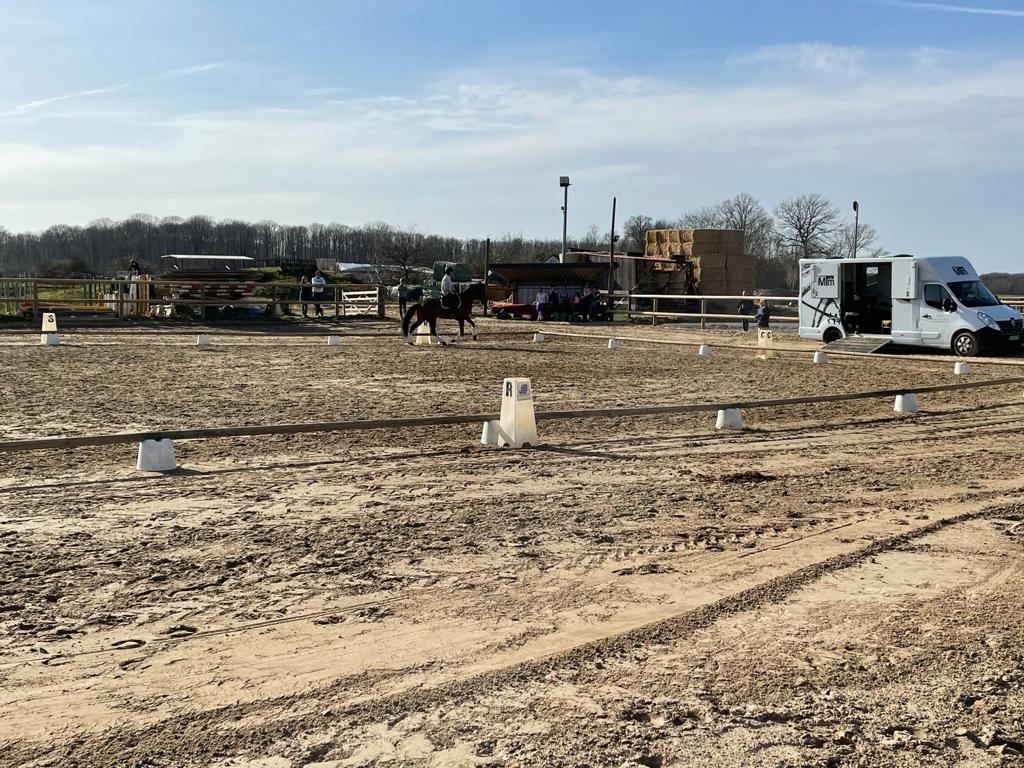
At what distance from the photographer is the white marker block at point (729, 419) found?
11016mm

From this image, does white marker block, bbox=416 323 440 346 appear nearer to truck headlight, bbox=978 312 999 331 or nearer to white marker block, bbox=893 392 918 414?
truck headlight, bbox=978 312 999 331

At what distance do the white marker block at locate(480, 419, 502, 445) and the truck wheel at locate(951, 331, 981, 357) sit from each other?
15362 mm

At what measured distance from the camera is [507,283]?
39.1 m

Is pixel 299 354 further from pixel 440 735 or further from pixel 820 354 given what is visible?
pixel 440 735

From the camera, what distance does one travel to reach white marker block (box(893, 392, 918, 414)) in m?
12.5

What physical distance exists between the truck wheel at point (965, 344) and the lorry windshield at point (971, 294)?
2.38ft

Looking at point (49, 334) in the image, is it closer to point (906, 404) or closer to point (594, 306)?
point (906, 404)

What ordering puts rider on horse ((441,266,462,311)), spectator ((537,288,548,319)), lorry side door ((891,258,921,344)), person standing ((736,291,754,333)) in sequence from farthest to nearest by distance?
spectator ((537,288,548,319))
person standing ((736,291,754,333))
rider on horse ((441,266,462,311))
lorry side door ((891,258,921,344))

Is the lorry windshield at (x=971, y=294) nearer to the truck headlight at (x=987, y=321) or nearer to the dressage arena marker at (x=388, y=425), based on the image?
the truck headlight at (x=987, y=321)

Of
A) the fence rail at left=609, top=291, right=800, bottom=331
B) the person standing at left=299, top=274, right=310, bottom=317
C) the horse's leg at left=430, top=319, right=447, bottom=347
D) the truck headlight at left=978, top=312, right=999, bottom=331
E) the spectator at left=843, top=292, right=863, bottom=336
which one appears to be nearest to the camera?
the truck headlight at left=978, top=312, right=999, bottom=331

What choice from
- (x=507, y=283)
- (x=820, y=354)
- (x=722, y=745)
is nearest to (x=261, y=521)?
(x=722, y=745)

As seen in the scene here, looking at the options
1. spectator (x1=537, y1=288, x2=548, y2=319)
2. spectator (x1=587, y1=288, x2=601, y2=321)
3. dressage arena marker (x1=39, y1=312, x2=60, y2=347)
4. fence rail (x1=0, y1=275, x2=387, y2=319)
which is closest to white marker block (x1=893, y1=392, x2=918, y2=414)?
dressage arena marker (x1=39, y1=312, x2=60, y2=347)

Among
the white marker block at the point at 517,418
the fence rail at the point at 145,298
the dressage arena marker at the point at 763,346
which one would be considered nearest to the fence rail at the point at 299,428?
the white marker block at the point at 517,418

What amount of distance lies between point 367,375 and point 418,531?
10.1 metres
